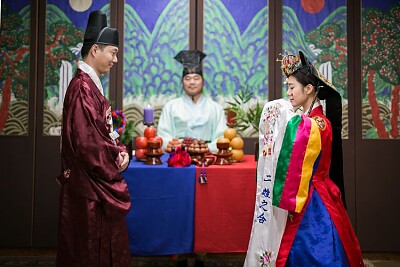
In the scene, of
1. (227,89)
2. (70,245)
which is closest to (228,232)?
(70,245)

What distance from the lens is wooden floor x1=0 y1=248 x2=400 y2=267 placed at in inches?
144

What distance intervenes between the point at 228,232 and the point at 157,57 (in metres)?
1.94

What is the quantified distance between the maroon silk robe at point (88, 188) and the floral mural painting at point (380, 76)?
2745mm

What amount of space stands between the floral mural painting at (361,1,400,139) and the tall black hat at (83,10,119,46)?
2.62 metres

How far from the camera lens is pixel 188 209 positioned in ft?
10.1

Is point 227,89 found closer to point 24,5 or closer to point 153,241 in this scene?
point 153,241

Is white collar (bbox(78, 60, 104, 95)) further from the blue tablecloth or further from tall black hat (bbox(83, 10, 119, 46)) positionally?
the blue tablecloth

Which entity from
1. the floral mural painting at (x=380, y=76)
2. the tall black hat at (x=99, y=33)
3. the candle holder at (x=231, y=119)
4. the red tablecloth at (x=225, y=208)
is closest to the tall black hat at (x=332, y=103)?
the red tablecloth at (x=225, y=208)

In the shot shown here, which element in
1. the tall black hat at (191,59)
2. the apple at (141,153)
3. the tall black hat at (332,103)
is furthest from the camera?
the tall black hat at (191,59)

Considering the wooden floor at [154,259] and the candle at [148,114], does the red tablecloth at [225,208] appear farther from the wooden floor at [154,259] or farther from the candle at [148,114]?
the candle at [148,114]

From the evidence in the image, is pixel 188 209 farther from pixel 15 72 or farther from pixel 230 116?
pixel 15 72

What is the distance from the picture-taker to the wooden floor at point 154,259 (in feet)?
12.0

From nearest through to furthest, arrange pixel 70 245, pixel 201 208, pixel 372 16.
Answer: pixel 70 245 < pixel 201 208 < pixel 372 16

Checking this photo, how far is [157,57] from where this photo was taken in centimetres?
430
